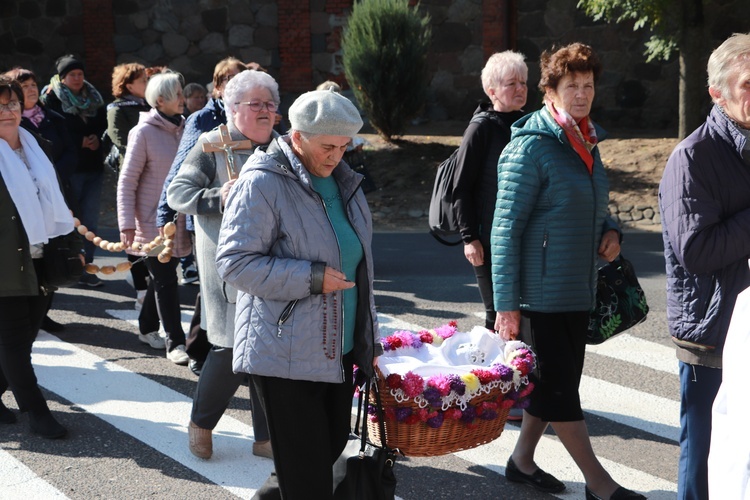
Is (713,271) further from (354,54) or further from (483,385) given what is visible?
(354,54)

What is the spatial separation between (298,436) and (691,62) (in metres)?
12.1

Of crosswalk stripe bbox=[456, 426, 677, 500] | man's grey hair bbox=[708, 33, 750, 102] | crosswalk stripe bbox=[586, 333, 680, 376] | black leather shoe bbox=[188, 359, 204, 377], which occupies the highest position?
man's grey hair bbox=[708, 33, 750, 102]

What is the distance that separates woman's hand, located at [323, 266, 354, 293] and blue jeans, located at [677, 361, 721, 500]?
1.47 meters

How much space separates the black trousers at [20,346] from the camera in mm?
5633

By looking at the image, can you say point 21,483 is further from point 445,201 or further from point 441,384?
point 445,201

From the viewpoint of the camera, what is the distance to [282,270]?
143 inches

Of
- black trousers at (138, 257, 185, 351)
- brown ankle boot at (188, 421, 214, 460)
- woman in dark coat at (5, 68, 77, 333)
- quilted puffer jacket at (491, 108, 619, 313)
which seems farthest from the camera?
woman in dark coat at (5, 68, 77, 333)

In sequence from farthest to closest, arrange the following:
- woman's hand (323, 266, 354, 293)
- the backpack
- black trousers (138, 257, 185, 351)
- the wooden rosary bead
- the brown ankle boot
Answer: black trousers (138, 257, 185, 351) → the wooden rosary bead → the backpack → the brown ankle boot → woman's hand (323, 266, 354, 293)

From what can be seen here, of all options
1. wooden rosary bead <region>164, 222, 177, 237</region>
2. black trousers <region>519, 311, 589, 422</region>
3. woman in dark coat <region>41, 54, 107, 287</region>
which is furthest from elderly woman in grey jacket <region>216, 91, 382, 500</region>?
woman in dark coat <region>41, 54, 107, 287</region>

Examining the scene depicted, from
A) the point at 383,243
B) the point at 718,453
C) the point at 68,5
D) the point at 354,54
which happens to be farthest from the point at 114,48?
the point at 718,453

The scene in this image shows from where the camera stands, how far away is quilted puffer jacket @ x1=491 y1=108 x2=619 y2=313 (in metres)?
4.66

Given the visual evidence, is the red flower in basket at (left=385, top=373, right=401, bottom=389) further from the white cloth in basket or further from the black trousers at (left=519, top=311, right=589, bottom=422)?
the black trousers at (left=519, top=311, right=589, bottom=422)

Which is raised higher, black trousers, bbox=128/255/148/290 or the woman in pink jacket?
the woman in pink jacket

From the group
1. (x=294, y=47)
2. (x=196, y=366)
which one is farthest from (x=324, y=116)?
(x=294, y=47)
